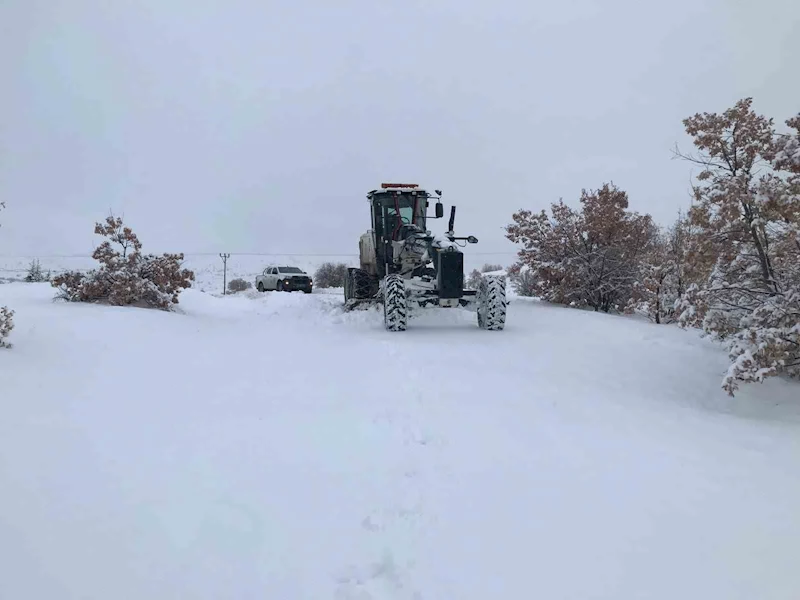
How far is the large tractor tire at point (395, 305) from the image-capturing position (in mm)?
11055

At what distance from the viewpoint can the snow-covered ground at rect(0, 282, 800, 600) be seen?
273 cm

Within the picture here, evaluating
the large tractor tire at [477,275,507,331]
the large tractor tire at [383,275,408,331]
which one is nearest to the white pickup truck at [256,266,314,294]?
the large tractor tire at [383,275,408,331]

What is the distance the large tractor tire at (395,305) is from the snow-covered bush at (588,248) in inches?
259

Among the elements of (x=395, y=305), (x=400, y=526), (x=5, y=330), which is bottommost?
(x=400, y=526)

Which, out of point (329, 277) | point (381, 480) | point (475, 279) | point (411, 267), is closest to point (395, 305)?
point (411, 267)

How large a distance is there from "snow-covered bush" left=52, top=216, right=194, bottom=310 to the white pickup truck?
11398 mm

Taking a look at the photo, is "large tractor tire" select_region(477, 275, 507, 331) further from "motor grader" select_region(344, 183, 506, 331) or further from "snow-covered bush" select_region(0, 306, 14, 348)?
"snow-covered bush" select_region(0, 306, 14, 348)

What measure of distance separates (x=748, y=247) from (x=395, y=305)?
5.91 m

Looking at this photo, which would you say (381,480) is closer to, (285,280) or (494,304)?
(494,304)

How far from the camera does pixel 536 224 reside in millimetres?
16656

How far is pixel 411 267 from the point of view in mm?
12695

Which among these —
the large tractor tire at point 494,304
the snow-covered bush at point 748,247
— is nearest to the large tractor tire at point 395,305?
the large tractor tire at point 494,304

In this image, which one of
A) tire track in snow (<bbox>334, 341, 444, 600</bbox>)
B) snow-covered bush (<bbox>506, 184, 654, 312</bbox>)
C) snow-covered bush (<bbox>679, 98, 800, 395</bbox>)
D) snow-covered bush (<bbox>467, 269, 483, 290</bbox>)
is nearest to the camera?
tire track in snow (<bbox>334, 341, 444, 600</bbox>)

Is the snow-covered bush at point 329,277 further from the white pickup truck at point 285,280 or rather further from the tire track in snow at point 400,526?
the tire track in snow at point 400,526
